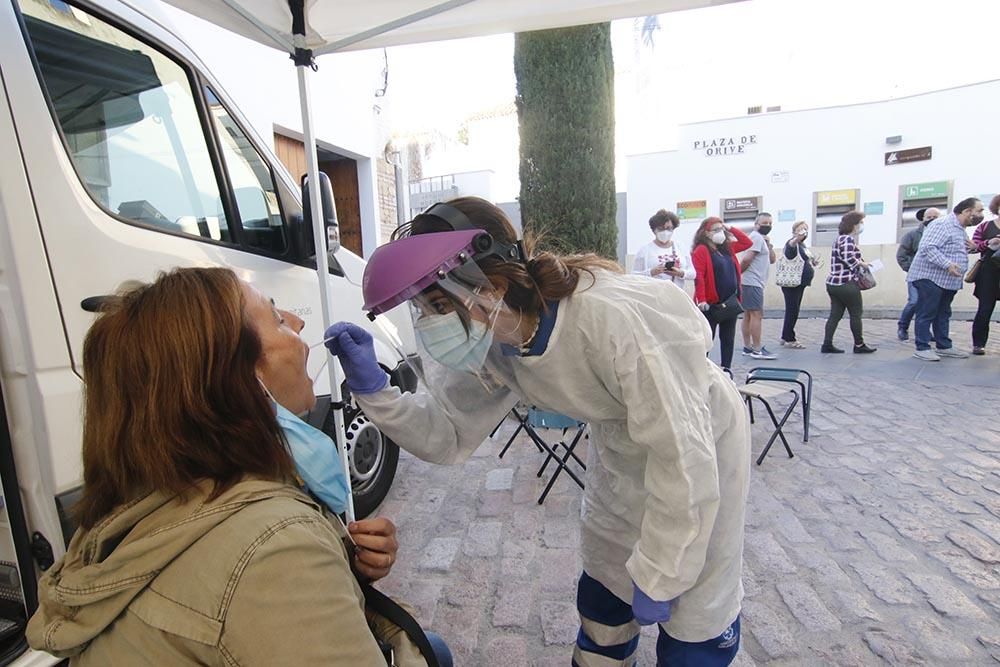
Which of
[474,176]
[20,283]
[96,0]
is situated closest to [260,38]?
[96,0]

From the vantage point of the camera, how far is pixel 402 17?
8.52 feet

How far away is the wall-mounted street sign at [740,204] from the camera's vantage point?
1401cm

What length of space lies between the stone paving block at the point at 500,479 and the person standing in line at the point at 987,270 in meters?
6.31

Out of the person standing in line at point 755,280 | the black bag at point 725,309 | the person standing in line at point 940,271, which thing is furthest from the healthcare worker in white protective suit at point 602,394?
the person standing in line at point 940,271

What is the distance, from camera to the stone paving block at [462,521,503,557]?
316 centimetres

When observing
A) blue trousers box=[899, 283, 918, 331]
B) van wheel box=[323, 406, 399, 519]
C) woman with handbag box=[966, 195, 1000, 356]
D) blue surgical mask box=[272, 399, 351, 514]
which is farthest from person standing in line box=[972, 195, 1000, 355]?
blue surgical mask box=[272, 399, 351, 514]

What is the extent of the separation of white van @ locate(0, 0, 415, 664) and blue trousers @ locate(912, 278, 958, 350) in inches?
285

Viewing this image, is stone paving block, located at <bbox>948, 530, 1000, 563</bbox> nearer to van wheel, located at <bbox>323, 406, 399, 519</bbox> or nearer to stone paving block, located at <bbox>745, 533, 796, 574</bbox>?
stone paving block, located at <bbox>745, 533, 796, 574</bbox>

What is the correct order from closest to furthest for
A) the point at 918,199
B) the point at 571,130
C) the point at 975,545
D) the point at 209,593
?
the point at 209,593
the point at 975,545
the point at 571,130
the point at 918,199

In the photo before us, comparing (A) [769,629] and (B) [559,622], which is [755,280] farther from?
(B) [559,622]

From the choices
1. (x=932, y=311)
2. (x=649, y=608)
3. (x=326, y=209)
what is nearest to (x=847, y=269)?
(x=932, y=311)

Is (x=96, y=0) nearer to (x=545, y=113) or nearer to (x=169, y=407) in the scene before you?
(x=169, y=407)

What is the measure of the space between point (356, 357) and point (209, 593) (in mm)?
905

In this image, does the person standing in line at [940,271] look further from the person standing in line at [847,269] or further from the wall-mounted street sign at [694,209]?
the wall-mounted street sign at [694,209]
